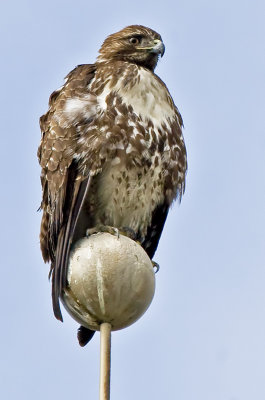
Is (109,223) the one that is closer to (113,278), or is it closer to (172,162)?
(172,162)

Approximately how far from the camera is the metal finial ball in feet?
20.3

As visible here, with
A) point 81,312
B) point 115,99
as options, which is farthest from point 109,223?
point 81,312

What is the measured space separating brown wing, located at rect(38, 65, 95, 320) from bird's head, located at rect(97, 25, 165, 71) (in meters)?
0.69

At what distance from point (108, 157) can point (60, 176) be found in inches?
15.5

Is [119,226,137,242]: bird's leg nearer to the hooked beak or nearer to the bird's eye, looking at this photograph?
the hooked beak

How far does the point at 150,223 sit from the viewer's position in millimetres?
8188

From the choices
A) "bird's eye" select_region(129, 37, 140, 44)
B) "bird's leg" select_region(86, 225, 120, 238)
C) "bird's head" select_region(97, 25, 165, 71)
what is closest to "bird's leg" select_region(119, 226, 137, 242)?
"bird's leg" select_region(86, 225, 120, 238)

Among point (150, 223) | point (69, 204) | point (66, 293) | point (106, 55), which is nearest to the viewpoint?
point (66, 293)

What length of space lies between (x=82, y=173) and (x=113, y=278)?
1.63 m

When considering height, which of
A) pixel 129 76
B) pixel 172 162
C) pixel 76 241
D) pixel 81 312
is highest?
pixel 129 76

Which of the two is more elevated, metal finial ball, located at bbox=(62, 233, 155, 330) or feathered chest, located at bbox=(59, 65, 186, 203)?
feathered chest, located at bbox=(59, 65, 186, 203)

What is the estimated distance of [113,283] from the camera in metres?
6.16

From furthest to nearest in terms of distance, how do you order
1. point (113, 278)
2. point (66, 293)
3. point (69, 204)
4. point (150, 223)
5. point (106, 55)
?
point (106, 55), point (150, 223), point (69, 204), point (66, 293), point (113, 278)

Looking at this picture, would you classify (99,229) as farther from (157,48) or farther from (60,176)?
(157,48)
